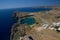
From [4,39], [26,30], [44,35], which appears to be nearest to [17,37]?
[26,30]

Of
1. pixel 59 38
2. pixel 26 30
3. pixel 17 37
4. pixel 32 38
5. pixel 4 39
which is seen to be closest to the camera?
pixel 32 38

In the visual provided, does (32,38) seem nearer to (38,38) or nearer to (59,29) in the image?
(38,38)

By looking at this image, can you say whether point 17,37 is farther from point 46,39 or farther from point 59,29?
point 59,29

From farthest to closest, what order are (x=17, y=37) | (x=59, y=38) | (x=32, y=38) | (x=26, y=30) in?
(x=26, y=30)
(x=17, y=37)
(x=59, y=38)
(x=32, y=38)

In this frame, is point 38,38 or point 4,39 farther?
point 4,39

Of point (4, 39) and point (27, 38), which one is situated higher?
point (27, 38)

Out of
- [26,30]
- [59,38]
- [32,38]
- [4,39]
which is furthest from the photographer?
[4,39]

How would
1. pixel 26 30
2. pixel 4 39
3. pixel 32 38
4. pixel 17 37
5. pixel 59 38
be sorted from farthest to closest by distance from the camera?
pixel 4 39 → pixel 26 30 → pixel 17 37 → pixel 59 38 → pixel 32 38

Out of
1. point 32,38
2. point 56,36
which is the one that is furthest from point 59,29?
point 32,38

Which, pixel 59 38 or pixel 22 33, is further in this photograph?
pixel 22 33
